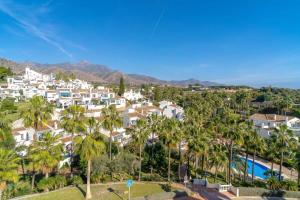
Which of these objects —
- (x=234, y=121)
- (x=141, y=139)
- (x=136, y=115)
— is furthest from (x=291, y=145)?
(x=136, y=115)

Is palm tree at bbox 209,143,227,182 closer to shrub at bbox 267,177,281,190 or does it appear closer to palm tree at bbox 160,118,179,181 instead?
palm tree at bbox 160,118,179,181

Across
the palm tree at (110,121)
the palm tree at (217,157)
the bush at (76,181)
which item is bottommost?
the bush at (76,181)

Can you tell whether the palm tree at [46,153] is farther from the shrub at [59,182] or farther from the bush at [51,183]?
the shrub at [59,182]

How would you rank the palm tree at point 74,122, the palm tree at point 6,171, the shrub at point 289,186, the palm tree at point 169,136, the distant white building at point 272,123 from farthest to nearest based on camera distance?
the distant white building at point 272,123 < the palm tree at point 169,136 < the palm tree at point 74,122 < the shrub at point 289,186 < the palm tree at point 6,171

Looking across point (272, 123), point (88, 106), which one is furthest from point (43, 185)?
point (272, 123)

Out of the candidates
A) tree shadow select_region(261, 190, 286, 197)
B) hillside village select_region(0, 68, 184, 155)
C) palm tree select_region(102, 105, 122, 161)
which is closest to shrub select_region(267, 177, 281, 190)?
tree shadow select_region(261, 190, 286, 197)

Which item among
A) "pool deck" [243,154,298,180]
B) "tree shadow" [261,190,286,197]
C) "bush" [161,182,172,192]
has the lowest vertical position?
"pool deck" [243,154,298,180]

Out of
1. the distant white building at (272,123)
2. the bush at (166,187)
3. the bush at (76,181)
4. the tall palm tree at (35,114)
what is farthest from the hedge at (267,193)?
the distant white building at (272,123)

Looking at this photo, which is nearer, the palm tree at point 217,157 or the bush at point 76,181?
the bush at point 76,181
